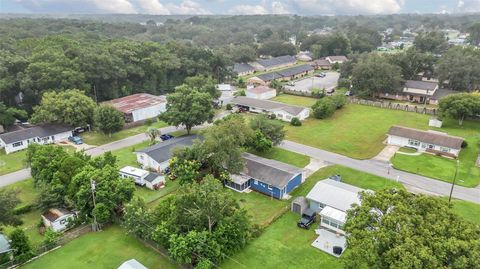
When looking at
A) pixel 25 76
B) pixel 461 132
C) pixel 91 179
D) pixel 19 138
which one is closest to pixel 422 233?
pixel 91 179

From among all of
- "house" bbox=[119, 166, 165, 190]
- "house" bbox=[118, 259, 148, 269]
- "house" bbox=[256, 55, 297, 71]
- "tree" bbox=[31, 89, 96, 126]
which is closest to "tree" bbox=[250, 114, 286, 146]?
"house" bbox=[119, 166, 165, 190]

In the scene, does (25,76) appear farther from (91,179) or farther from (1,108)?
(91,179)

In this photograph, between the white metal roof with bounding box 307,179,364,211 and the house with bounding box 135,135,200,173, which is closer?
the white metal roof with bounding box 307,179,364,211

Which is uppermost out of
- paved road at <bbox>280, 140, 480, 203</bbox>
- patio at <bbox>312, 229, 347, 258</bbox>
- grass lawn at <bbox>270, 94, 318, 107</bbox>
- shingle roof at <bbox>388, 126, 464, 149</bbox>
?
shingle roof at <bbox>388, 126, 464, 149</bbox>

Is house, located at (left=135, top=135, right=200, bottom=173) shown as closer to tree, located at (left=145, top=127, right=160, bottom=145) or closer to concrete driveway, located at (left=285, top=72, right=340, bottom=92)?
tree, located at (left=145, top=127, right=160, bottom=145)

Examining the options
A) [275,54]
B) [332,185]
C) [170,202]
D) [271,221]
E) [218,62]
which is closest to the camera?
[170,202]

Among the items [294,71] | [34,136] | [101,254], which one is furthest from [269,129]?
[294,71]

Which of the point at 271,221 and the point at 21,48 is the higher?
the point at 21,48
